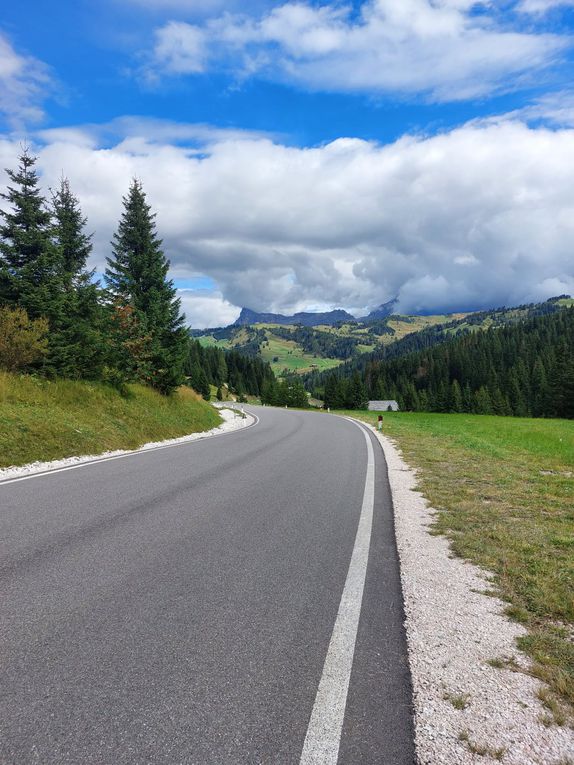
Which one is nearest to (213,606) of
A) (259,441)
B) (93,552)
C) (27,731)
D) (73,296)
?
(27,731)

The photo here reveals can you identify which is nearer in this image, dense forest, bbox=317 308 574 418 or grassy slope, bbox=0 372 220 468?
grassy slope, bbox=0 372 220 468

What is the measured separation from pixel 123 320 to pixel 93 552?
775 inches

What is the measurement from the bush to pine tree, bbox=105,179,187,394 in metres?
8.52

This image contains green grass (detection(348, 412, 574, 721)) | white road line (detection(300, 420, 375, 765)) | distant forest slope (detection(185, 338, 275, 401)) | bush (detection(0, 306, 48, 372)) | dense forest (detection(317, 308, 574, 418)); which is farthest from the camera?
distant forest slope (detection(185, 338, 275, 401))

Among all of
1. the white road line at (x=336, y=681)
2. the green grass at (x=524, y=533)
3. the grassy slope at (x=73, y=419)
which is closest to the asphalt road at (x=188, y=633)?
the white road line at (x=336, y=681)

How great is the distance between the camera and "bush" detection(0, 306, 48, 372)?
15469 mm

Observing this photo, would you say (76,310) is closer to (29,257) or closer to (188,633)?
(29,257)

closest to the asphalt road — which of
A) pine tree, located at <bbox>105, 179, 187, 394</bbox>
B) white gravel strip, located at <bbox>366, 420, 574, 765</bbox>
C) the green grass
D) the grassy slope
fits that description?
white gravel strip, located at <bbox>366, 420, 574, 765</bbox>

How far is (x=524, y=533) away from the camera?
18.9 feet

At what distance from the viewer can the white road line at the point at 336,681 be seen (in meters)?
2.23

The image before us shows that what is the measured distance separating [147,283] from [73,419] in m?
14.8

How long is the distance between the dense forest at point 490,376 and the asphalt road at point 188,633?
7284 cm

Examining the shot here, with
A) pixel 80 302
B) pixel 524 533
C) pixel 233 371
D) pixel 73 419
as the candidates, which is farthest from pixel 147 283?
pixel 233 371

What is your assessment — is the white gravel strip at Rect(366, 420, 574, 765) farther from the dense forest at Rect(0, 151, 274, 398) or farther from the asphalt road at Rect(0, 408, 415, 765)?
the dense forest at Rect(0, 151, 274, 398)
